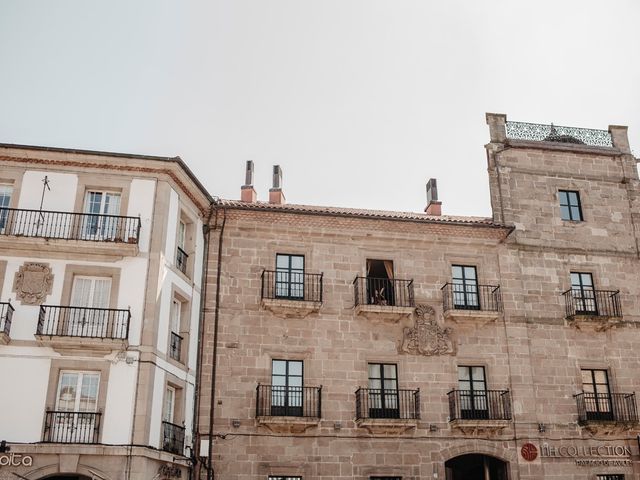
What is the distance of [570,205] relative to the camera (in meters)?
24.2

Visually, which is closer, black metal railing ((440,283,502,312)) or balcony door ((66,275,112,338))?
balcony door ((66,275,112,338))

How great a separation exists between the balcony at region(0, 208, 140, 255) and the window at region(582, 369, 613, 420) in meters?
13.9

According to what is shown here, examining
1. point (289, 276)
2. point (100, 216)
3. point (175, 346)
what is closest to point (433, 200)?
point (289, 276)

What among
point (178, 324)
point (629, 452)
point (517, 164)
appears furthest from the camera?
point (517, 164)

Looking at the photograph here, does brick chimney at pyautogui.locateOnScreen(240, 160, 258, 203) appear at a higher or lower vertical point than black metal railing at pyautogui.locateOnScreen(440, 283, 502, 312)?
higher

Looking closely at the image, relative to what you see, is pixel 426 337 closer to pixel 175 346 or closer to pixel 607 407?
pixel 607 407

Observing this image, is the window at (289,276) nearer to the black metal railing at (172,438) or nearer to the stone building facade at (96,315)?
the stone building facade at (96,315)

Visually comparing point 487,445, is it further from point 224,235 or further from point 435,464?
point 224,235

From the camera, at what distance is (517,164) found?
79.5 ft

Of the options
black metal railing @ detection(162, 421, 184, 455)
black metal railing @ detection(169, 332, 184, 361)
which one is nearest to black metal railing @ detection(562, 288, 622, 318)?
black metal railing @ detection(169, 332, 184, 361)

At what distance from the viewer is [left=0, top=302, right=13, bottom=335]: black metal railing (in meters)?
17.3

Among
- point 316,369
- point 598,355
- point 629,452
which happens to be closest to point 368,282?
point 316,369

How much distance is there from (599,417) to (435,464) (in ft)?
17.4

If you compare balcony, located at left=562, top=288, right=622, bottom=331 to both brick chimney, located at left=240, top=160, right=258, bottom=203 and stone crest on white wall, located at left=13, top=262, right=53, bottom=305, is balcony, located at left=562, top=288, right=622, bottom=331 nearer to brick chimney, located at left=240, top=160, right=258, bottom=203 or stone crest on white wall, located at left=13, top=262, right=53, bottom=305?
brick chimney, located at left=240, top=160, right=258, bottom=203
